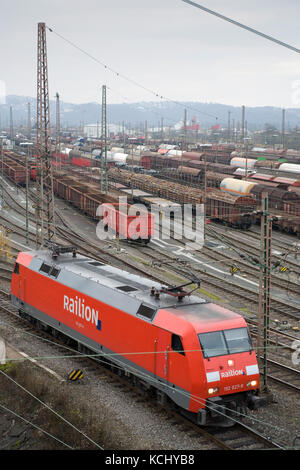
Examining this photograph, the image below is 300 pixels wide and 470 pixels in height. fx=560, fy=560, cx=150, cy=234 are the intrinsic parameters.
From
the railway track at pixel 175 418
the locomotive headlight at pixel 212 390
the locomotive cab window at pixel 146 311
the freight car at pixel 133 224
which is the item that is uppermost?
the locomotive cab window at pixel 146 311

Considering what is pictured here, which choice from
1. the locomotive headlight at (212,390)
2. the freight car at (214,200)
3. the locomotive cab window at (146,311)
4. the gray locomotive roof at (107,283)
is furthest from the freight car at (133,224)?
the locomotive headlight at (212,390)

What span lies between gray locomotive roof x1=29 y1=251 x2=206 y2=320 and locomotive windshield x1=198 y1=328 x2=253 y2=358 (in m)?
1.59

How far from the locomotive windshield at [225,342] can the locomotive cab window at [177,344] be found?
526 mm

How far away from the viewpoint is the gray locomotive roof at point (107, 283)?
53.3ft

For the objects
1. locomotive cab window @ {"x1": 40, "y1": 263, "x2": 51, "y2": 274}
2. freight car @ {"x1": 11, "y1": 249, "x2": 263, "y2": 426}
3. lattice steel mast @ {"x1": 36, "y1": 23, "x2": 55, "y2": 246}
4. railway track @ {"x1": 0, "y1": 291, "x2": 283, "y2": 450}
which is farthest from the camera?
lattice steel mast @ {"x1": 36, "y1": 23, "x2": 55, "y2": 246}

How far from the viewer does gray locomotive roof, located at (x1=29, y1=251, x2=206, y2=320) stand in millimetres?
16250

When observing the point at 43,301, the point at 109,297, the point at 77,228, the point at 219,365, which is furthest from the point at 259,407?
the point at 77,228

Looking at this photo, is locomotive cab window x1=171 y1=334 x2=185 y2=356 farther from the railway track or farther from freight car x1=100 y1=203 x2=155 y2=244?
freight car x1=100 y1=203 x2=155 y2=244

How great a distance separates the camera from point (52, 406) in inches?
612

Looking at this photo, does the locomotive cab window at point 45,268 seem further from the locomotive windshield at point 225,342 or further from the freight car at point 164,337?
the locomotive windshield at point 225,342

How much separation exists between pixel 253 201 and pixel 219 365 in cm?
3357

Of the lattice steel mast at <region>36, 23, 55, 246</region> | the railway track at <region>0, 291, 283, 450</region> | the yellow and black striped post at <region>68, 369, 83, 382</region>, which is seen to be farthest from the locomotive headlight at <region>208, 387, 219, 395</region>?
the lattice steel mast at <region>36, 23, 55, 246</region>

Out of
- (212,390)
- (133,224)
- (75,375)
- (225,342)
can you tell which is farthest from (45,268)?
(133,224)

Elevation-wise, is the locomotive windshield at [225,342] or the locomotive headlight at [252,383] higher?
the locomotive windshield at [225,342]
